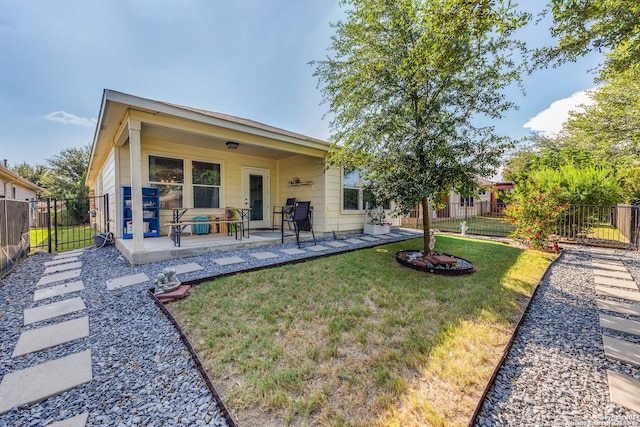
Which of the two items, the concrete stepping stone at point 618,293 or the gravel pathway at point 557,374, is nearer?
the gravel pathway at point 557,374

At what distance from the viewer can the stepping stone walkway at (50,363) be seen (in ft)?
5.04

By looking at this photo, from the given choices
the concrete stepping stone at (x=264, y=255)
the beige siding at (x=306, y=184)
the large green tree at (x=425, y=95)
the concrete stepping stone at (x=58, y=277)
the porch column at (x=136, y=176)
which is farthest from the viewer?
the beige siding at (x=306, y=184)

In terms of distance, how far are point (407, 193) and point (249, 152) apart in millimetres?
5131

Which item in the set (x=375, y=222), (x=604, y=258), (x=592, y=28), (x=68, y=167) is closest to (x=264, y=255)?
(x=375, y=222)

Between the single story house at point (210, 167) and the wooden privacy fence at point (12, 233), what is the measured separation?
58.1 inches

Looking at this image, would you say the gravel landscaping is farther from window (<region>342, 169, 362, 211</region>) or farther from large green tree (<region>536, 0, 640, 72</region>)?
window (<region>342, 169, 362, 211</region>)

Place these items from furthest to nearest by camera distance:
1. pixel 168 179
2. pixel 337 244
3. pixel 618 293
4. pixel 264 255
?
1. pixel 168 179
2. pixel 337 244
3. pixel 264 255
4. pixel 618 293

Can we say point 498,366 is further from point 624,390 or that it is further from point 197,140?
point 197,140

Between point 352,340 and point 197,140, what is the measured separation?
5.88 m

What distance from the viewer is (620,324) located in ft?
8.41

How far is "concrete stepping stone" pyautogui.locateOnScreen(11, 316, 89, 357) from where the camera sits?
6.72 feet

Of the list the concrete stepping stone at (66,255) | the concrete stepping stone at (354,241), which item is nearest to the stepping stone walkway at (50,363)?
the concrete stepping stone at (66,255)

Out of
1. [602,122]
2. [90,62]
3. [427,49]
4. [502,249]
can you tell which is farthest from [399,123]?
[602,122]

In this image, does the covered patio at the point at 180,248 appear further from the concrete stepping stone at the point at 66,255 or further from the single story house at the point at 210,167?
the concrete stepping stone at the point at 66,255
